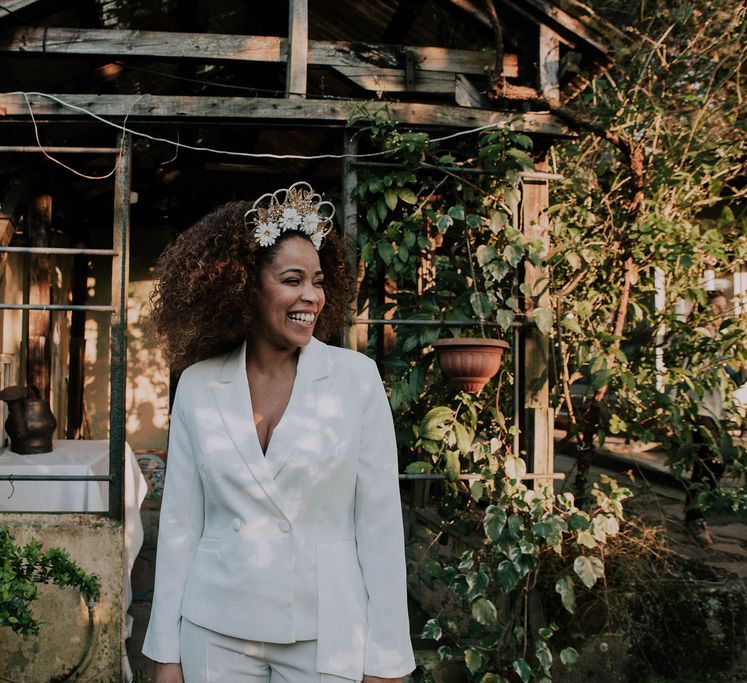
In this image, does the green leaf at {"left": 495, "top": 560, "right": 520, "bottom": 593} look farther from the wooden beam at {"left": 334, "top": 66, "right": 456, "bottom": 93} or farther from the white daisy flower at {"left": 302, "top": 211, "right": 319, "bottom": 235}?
the wooden beam at {"left": 334, "top": 66, "right": 456, "bottom": 93}

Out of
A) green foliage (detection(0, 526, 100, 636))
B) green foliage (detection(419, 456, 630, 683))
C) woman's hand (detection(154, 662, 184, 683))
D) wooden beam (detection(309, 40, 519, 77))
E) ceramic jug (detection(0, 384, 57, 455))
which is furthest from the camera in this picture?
ceramic jug (detection(0, 384, 57, 455))

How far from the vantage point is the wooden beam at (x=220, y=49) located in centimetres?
407

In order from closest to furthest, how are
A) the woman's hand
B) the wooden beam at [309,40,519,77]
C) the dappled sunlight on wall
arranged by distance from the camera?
the woman's hand, the wooden beam at [309,40,519,77], the dappled sunlight on wall

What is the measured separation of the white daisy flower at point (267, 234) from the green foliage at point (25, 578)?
5.62ft

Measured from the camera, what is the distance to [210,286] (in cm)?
204

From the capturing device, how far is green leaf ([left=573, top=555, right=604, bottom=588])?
3604mm

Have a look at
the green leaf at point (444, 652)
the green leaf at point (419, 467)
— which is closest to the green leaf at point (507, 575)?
the green leaf at point (444, 652)

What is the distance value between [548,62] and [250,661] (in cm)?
350

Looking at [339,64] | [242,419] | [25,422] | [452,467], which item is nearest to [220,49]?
[339,64]

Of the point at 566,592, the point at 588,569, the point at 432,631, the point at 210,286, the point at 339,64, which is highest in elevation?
the point at 339,64

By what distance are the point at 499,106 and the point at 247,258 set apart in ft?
8.71

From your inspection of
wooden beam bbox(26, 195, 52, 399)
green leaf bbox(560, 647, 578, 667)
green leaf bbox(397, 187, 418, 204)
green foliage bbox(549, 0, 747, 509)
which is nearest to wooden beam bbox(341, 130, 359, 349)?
green leaf bbox(397, 187, 418, 204)

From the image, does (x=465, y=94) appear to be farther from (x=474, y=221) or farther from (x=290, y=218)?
(x=290, y=218)

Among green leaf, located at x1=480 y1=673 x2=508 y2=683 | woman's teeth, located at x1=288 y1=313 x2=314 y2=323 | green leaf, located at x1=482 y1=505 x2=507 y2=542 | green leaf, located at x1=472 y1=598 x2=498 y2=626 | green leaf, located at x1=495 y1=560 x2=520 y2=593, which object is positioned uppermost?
woman's teeth, located at x1=288 y1=313 x2=314 y2=323
